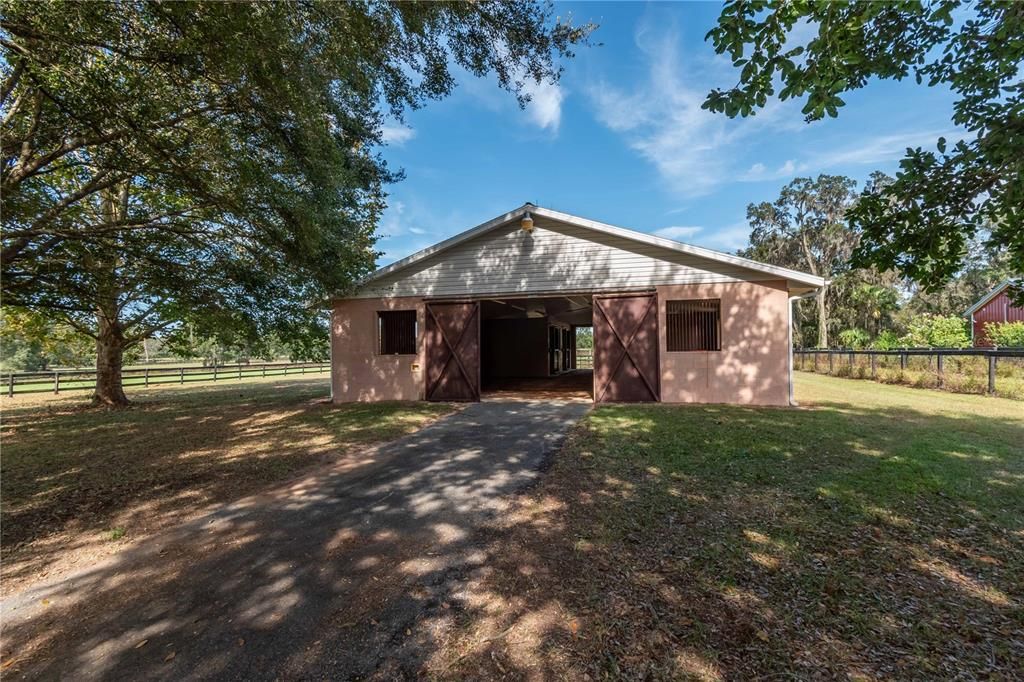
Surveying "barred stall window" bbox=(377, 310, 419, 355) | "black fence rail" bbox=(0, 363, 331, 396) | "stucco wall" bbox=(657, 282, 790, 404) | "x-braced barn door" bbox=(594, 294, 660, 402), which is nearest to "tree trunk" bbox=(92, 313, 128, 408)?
"black fence rail" bbox=(0, 363, 331, 396)

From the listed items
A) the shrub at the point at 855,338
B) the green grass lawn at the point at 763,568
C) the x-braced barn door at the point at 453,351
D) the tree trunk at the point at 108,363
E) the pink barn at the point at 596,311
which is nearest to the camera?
the green grass lawn at the point at 763,568

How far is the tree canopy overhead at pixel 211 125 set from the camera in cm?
439

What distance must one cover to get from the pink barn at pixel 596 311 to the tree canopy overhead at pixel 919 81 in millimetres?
5810

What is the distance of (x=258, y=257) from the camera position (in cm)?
773

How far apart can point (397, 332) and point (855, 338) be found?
31.5 m

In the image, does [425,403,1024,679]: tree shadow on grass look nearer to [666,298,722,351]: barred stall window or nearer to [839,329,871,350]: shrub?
[666,298,722,351]: barred stall window

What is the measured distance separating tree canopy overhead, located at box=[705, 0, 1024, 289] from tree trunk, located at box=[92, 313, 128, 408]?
15642 mm

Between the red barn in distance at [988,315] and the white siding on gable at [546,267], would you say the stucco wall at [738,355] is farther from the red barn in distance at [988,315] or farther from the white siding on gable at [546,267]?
the red barn in distance at [988,315]

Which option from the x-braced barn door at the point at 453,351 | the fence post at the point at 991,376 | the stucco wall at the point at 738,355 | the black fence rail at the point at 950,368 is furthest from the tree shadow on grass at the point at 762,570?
the black fence rail at the point at 950,368

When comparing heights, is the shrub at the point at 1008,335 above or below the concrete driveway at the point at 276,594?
above

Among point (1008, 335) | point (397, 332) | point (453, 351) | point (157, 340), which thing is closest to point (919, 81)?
point (453, 351)

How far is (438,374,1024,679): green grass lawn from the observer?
6.55 feet

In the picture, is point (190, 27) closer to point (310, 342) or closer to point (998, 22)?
point (998, 22)

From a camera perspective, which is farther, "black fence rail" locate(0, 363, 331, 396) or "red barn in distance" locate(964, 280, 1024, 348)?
"red barn in distance" locate(964, 280, 1024, 348)
